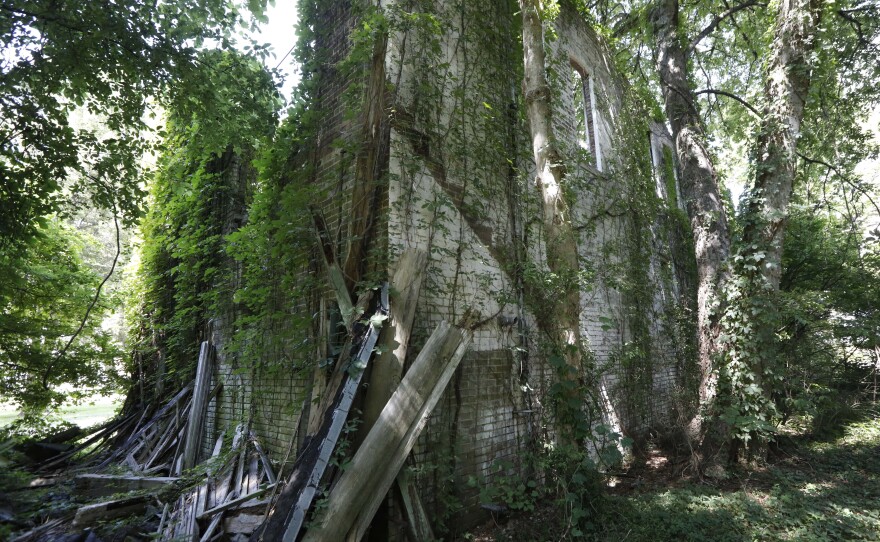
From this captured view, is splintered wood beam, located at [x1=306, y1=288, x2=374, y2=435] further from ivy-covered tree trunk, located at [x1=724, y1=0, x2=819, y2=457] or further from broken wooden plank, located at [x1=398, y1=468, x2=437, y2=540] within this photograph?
ivy-covered tree trunk, located at [x1=724, y1=0, x2=819, y2=457]

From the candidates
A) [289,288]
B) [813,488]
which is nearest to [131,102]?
[289,288]

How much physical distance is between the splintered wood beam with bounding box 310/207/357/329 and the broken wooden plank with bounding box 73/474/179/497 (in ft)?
10.0

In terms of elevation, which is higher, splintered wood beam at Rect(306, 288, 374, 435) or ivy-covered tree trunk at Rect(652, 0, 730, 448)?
ivy-covered tree trunk at Rect(652, 0, 730, 448)

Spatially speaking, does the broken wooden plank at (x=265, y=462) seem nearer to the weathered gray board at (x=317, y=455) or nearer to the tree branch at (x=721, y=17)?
the weathered gray board at (x=317, y=455)

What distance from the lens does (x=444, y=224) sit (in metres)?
4.63

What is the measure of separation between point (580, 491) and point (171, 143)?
8007mm

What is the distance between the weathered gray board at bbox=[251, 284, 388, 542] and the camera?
300 centimetres

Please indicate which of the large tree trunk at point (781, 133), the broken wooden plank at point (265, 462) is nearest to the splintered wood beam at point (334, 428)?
the broken wooden plank at point (265, 462)

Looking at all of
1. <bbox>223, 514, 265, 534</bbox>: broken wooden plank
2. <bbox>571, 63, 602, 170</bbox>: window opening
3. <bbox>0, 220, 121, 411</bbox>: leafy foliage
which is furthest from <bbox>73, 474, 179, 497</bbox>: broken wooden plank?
<bbox>571, 63, 602, 170</bbox>: window opening

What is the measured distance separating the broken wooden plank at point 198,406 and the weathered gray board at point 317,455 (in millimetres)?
3063

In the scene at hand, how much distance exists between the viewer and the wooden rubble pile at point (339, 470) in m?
3.15

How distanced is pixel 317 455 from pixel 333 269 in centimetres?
162

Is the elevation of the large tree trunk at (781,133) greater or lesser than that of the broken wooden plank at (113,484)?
greater

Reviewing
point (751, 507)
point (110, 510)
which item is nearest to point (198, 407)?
point (110, 510)
